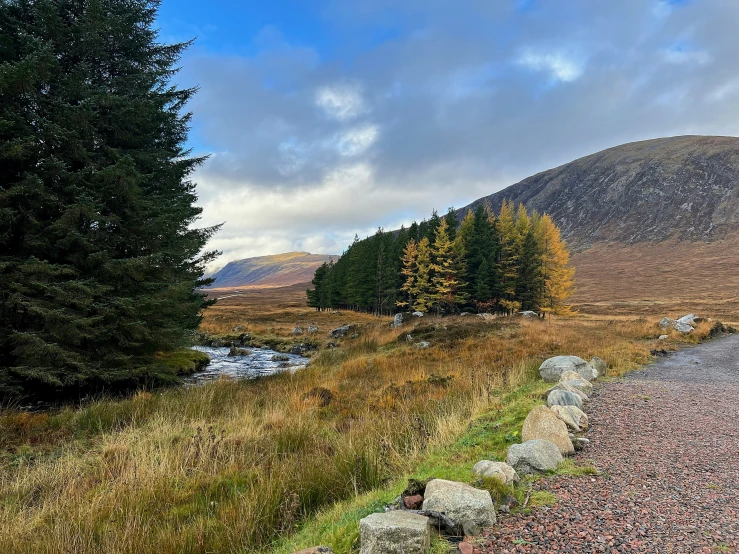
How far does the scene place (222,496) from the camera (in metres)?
4.68

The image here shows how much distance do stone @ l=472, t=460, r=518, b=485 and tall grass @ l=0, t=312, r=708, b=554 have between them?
1.26 meters

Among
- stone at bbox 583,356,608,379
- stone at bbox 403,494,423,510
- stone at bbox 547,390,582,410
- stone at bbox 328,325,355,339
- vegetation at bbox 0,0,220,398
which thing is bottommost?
stone at bbox 328,325,355,339

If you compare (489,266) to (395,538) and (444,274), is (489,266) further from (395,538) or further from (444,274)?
(395,538)

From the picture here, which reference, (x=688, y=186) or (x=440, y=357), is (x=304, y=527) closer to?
(x=440, y=357)

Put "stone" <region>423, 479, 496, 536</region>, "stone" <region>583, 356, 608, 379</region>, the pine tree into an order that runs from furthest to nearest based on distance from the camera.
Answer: the pine tree → "stone" <region>583, 356, 608, 379</region> → "stone" <region>423, 479, 496, 536</region>

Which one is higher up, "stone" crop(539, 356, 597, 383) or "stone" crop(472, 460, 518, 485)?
"stone" crop(472, 460, 518, 485)

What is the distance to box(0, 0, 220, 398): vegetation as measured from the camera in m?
8.70

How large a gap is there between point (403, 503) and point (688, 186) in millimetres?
192840

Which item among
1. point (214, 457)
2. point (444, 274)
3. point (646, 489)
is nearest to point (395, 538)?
point (646, 489)

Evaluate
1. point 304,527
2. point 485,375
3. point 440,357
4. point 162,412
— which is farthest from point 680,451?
point 440,357

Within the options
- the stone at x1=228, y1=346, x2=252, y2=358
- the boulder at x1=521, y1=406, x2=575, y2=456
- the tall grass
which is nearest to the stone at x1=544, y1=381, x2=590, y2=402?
the tall grass

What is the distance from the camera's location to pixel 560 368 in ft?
32.2

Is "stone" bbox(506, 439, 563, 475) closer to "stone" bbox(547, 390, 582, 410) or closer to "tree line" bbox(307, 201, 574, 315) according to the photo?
"stone" bbox(547, 390, 582, 410)

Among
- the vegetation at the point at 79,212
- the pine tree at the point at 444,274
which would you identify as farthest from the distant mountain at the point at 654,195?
the vegetation at the point at 79,212
